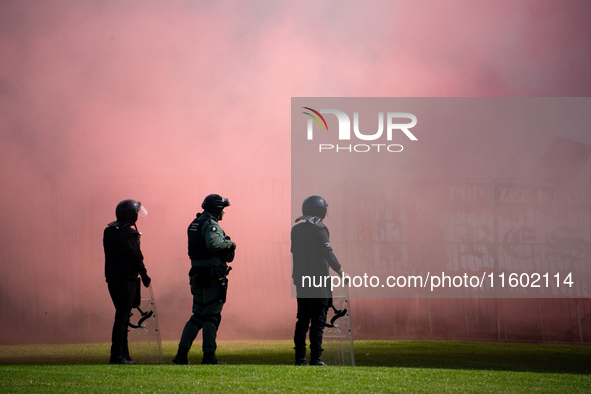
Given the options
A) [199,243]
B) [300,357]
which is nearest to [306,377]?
[300,357]

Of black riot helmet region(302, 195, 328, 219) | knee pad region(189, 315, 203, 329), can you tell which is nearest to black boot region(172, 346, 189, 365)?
knee pad region(189, 315, 203, 329)

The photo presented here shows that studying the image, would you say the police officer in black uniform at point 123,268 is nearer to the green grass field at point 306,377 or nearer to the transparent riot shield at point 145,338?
the transparent riot shield at point 145,338

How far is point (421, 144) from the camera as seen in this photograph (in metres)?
10.7

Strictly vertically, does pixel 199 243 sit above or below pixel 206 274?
above

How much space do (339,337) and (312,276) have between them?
745 millimetres

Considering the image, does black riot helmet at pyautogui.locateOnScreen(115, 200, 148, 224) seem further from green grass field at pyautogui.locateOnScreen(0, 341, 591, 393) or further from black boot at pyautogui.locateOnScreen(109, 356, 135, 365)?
green grass field at pyautogui.locateOnScreen(0, 341, 591, 393)

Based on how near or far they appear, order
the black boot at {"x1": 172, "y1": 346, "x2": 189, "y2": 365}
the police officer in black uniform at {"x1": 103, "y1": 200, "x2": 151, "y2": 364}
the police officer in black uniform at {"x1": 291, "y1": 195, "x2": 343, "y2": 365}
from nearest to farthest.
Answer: the black boot at {"x1": 172, "y1": 346, "x2": 189, "y2": 365}, the police officer in black uniform at {"x1": 291, "y1": 195, "x2": 343, "y2": 365}, the police officer in black uniform at {"x1": 103, "y1": 200, "x2": 151, "y2": 364}

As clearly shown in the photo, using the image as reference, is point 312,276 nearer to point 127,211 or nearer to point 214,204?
point 214,204

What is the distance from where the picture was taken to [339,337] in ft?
18.2

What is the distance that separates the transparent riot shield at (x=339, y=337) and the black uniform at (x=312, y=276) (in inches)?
12.7

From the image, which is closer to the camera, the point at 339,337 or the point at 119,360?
the point at 119,360

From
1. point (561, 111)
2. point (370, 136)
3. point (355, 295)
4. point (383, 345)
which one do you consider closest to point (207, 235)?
point (383, 345)

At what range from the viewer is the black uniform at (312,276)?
5.20 metres

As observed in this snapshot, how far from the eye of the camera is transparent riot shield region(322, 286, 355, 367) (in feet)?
18.1
